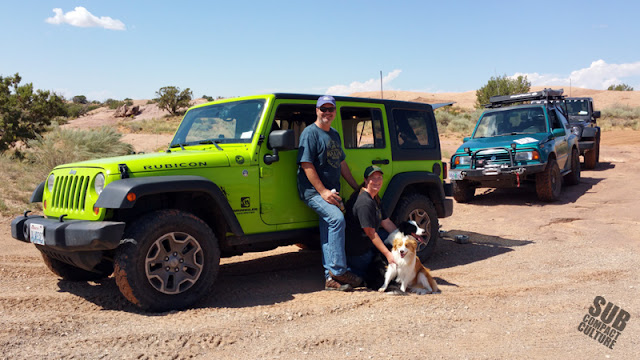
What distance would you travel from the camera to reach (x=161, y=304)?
4418 mm

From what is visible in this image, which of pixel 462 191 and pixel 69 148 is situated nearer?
pixel 462 191

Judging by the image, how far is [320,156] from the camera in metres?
5.12

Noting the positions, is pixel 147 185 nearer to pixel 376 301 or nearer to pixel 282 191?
pixel 282 191

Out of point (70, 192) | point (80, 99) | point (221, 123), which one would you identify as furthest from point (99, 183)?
point (80, 99)

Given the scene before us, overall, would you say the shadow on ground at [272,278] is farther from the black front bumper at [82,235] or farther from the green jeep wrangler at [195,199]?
the black front bumper at [82,235]

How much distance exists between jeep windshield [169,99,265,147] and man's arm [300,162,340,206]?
597mm

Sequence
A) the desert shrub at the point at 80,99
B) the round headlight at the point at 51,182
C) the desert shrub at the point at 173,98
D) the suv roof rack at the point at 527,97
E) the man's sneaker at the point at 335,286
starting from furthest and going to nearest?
the desert shrub at the point at 80,99, the desert shrub at the point at 173,98, the suv roof rack at the point at 527,97, the man's sneaker at the point at 335,286, the round headlight at the point at 51,182

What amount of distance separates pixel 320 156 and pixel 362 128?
1.18m

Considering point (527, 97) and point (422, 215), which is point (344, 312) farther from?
point (527, 97)

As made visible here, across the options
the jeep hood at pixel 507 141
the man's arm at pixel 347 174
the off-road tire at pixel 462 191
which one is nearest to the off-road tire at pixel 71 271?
the man's arm at pixel 347 174

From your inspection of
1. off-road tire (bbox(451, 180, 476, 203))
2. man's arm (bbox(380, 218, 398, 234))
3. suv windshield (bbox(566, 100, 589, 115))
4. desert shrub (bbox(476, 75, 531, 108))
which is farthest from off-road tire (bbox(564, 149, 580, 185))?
desert shrub (bbox(476, 75, 531, 108))

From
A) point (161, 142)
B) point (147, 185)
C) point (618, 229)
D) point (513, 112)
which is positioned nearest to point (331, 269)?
point (147, 185)

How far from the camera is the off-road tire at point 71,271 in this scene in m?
5.30

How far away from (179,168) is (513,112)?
30.9 feet
